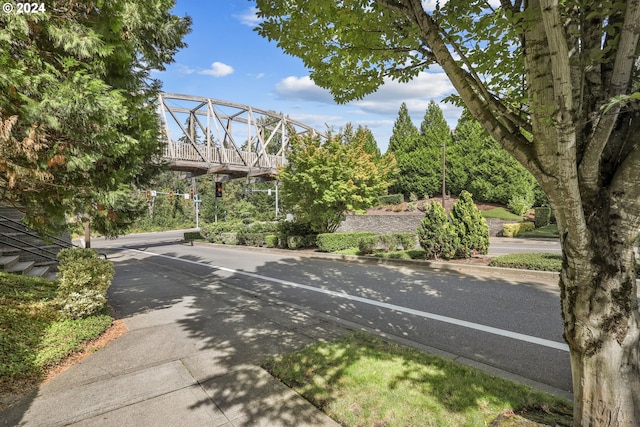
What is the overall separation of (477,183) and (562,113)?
33.7m

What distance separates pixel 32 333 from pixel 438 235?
1061cm

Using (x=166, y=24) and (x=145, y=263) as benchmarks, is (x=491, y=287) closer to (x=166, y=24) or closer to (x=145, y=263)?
(x=166, y=24)

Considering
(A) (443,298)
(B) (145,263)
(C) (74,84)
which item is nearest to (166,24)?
(C) (74,84)

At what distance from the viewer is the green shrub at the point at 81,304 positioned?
5.45m

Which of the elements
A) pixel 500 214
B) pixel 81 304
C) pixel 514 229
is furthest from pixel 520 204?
pixel 81 304

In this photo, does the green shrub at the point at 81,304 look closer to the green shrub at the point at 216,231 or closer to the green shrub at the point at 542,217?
the green shrub at the point at 216,231

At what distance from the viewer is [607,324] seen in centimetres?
213

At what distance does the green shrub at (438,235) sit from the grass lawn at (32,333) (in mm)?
9520

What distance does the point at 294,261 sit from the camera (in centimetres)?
1398

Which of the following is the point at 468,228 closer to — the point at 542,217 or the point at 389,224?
the point at 389,224

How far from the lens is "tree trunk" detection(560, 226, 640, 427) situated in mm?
2115

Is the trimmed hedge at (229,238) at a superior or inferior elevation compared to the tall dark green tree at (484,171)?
inferior

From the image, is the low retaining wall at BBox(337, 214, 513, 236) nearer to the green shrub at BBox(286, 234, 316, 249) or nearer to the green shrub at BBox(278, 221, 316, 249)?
the green shrub at BBox(278, 221, 316, 249)

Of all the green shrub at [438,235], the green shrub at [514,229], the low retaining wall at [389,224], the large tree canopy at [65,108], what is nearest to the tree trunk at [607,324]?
the large tree canopy at [65,108]
